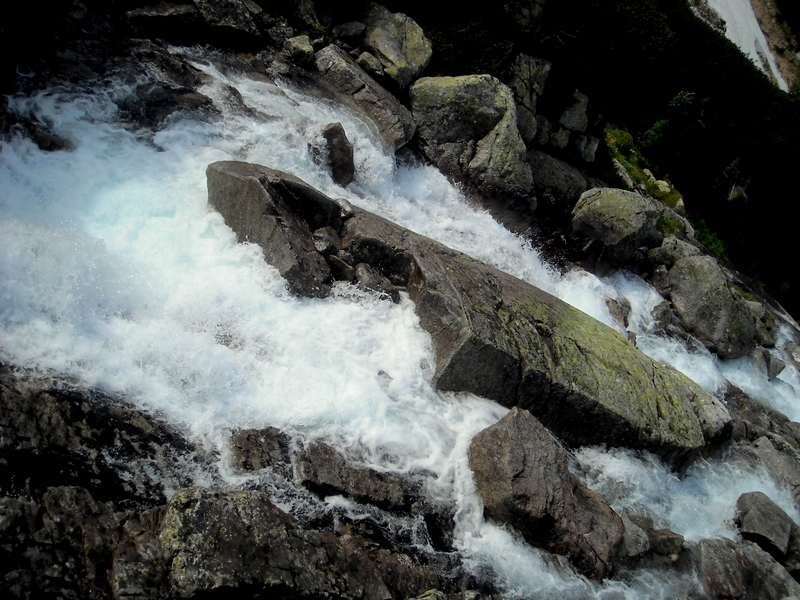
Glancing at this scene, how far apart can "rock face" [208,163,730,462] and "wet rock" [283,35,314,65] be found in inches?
280

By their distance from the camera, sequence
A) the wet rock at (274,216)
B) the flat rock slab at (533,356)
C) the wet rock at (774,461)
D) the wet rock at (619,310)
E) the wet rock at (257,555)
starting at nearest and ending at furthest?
the wet rock at (257,555), the flat rock slab at (533,356), the wet rock at (274,216), the wet rock at (774,461), the wet rock at (619,310)

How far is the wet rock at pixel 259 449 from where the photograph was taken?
7.96 meters

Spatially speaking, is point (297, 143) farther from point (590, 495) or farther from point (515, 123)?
point (590, 495)

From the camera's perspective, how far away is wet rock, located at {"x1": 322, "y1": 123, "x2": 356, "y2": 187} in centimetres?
1486

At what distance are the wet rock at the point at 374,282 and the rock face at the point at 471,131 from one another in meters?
7.72

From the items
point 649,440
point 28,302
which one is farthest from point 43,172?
point 649,440

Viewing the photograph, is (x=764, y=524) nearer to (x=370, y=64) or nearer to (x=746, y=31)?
(x=370, y=64)

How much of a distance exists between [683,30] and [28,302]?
95.1 ft

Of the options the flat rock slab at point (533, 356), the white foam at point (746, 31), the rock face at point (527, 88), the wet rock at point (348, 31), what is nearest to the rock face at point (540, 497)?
the flat rock slab at point (533, 356)

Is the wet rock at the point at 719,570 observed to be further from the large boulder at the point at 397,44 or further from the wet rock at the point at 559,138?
the large boulder at the point at 397,44

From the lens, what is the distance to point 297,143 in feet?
47.8

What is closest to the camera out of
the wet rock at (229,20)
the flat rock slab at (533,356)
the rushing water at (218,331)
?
the rushing water at (218,331)

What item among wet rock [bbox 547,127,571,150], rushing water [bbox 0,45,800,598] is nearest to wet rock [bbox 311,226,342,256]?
rushing water [bbox 0,45,800,598]

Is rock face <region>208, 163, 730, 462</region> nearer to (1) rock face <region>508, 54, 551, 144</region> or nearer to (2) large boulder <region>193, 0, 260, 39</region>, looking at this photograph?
(2) large boulder <region>193, 0, 260, 39</region>
